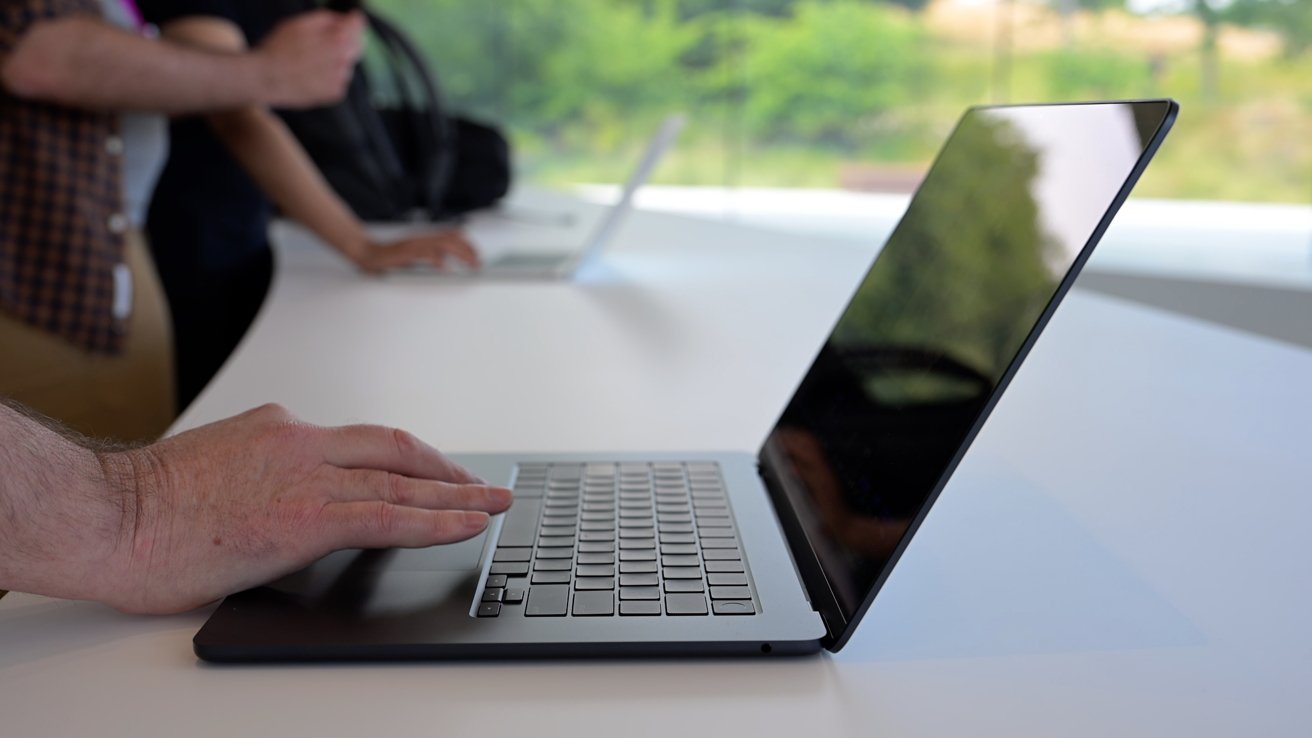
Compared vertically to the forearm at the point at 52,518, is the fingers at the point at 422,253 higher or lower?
lower

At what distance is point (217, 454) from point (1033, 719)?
0.42m

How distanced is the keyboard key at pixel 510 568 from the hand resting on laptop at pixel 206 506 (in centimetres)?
2

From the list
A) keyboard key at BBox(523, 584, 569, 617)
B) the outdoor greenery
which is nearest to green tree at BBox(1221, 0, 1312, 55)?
the outdoor greenery

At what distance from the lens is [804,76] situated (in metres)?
6.46

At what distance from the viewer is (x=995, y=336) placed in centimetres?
53

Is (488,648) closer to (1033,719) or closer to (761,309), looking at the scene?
(1033,719)

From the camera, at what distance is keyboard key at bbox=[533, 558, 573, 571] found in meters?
0.58

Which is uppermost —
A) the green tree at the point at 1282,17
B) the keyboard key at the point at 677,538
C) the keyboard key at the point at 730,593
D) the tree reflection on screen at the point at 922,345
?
the green tree at the point at 1282,17

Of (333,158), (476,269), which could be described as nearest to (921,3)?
(333,158)

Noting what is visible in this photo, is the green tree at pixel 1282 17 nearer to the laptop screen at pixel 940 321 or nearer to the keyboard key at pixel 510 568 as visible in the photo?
the laptop screen at pixel 940 321

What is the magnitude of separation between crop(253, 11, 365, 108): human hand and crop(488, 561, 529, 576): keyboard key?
1175 mm

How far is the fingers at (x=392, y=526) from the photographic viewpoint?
0.58m

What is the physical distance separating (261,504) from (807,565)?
0.28m

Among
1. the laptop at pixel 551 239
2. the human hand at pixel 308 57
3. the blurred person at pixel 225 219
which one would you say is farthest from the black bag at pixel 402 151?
the human hand at pixel 308 57
